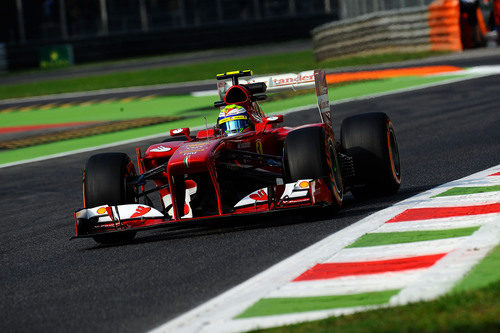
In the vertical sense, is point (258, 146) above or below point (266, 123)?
below

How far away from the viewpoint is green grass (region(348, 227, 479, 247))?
6.55 meters

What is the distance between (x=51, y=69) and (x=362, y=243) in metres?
43.1

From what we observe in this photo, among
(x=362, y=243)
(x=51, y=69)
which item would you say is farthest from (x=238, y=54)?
(x=362, y=243)

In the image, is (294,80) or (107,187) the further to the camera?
(294,80)

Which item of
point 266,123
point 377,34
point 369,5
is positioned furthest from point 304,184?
point 369,5

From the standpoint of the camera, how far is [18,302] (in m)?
6.31

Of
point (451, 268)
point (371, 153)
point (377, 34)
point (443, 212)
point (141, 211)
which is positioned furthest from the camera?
point (377, 34)

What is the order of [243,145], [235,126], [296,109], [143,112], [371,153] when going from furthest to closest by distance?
1. [143,112]
2. [296,109]
3. [371,153]
4. [235,126]
5. [243,145]

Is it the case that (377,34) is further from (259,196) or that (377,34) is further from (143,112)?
(259,196)

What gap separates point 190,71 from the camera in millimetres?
36000

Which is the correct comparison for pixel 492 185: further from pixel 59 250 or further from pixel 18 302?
pixel 18 302

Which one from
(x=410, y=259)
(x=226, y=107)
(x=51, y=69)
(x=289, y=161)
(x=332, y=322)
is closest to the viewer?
(x=332, y=322)

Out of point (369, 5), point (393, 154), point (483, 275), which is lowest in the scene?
point (483, 275)

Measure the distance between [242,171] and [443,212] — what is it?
1.74 metres
